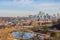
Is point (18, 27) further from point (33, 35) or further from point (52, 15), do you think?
point (52, 15)

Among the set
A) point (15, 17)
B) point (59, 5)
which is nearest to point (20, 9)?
point (15, 17)

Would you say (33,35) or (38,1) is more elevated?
(38,1)

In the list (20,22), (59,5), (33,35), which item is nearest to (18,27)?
(20,22)

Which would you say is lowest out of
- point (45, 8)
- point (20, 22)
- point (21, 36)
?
point (21, 36)

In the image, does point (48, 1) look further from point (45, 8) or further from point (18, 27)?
point (18, 27)

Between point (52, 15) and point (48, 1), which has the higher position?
point (48, 1)
